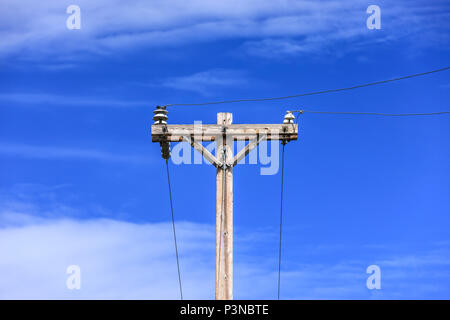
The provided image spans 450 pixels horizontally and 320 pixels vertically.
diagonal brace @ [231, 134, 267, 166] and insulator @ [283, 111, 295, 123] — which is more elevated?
insulator @ [283, 111, 295, 123]

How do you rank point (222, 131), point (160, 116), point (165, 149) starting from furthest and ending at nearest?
1. point (165, 149)
2. point (160, 116)
3. point (222, 131)

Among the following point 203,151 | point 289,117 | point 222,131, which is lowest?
point 203,151

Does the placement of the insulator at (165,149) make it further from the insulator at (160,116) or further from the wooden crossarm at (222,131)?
the insulator at (160,116)

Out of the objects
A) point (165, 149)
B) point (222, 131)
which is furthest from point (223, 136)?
point (165, 149)

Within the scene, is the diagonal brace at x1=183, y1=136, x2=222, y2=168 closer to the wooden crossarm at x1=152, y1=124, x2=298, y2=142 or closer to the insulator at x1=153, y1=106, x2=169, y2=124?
the wooden crossarm at x1=152, y1=124, x2=298, y2=142

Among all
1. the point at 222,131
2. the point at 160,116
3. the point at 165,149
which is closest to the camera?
the point at 222,131

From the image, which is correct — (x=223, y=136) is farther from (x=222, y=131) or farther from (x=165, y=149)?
(x=165, y=149)

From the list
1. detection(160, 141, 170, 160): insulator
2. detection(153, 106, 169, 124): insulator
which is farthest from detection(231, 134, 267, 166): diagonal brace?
detection(153, 106, 169, 124): insulator

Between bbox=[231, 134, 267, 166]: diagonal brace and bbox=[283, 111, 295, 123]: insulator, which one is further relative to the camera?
bbox=[283, 111, 295, 123]: insulator

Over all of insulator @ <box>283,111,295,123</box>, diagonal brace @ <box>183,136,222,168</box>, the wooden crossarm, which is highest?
insulator @ <box>283,111,295,123</box>
